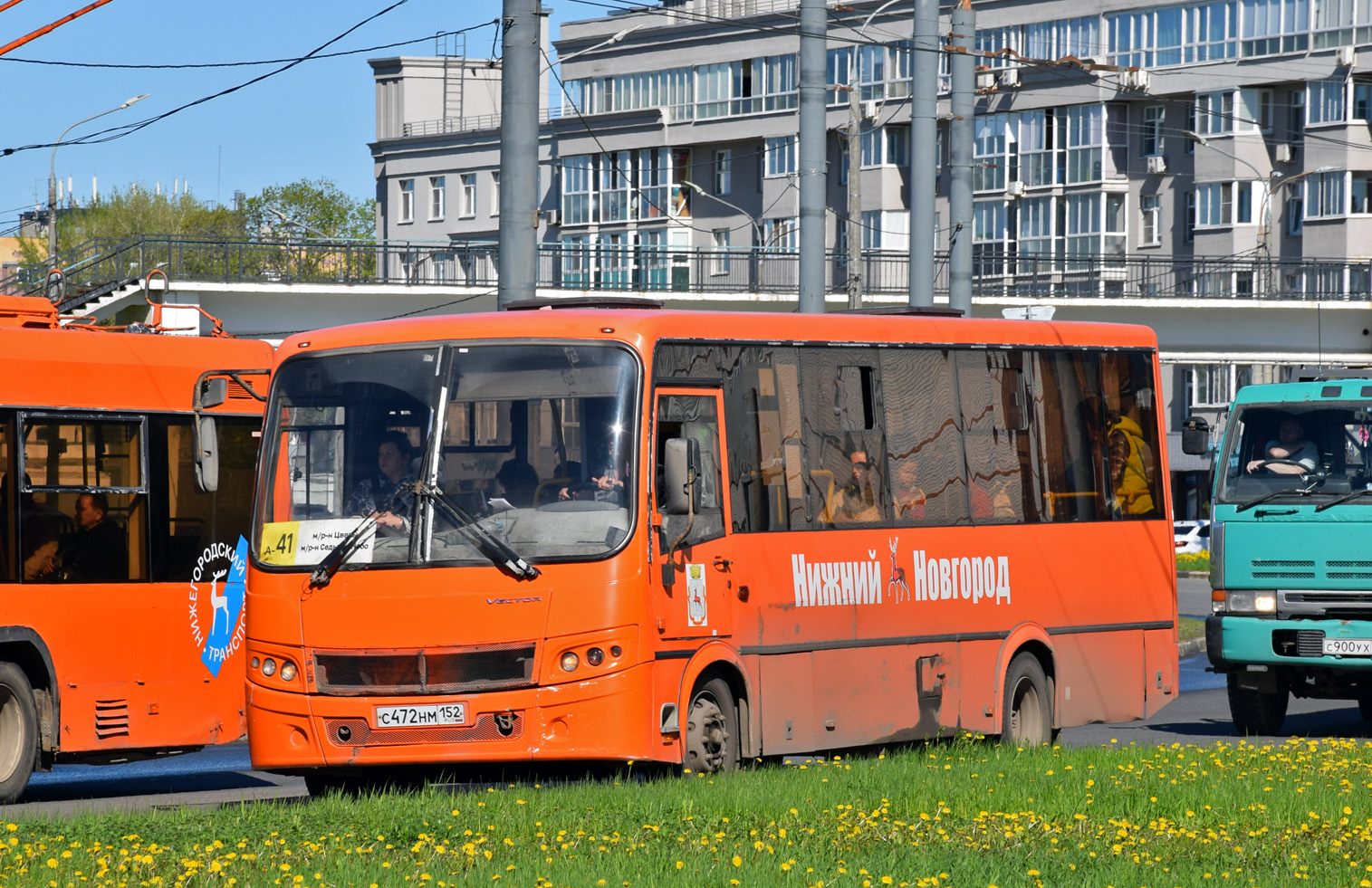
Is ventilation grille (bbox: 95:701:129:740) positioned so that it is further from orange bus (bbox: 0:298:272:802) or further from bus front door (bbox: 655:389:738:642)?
bus front door (bbox: 655:389:738:642)

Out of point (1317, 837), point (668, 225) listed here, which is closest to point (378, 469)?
point (1317, 837)

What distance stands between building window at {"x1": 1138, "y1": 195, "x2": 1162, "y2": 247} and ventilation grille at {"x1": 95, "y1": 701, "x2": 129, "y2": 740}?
68853 mm

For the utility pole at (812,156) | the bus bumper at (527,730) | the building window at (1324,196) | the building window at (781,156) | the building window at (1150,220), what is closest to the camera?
the bus bumper at (527,730)

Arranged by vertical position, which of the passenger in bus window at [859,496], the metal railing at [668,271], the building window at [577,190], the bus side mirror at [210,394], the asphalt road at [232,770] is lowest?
the asphalt road at [232,770]

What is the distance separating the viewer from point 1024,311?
20.9 meters

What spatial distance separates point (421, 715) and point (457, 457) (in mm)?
1389

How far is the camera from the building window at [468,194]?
4063 inches

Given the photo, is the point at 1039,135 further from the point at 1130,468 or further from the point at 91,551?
the point at 91,551

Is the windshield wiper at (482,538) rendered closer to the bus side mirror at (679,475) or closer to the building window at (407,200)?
the bus side mirror at (679,475)

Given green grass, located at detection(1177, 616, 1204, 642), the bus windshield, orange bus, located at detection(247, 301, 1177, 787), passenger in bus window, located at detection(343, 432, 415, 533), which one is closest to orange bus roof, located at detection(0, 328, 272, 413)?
orange bus, located at detection(247, 301, 1177, 787)

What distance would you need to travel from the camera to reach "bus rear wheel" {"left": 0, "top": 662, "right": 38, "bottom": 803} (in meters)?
12.8

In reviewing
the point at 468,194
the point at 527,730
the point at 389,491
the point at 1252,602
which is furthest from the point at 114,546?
the point at 468,194

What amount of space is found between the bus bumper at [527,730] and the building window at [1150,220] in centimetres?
7038

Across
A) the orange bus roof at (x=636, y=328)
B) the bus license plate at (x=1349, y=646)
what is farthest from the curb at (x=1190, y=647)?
the orange bus roof at (x=636, y=328)
